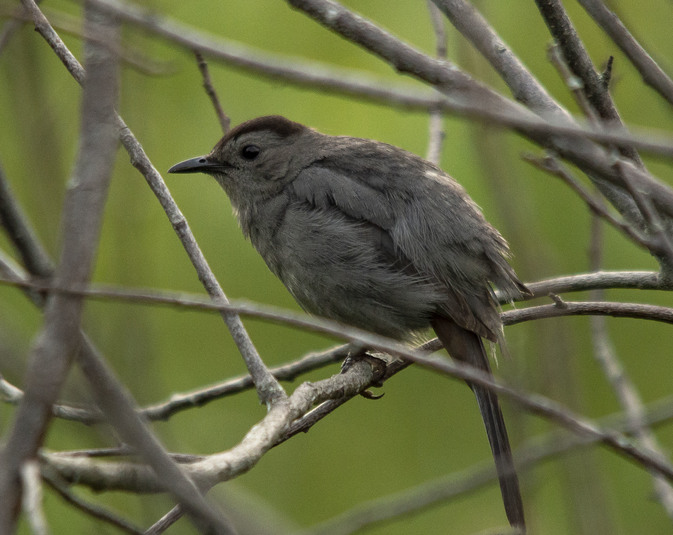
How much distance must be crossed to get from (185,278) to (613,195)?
146 inches

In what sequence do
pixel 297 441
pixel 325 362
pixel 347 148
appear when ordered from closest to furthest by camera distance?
pixel 325 362 → pixel 347 148 → pixel 297 441

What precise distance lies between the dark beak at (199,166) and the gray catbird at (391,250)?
586 mm

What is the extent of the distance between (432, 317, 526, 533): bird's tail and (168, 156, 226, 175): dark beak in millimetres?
1738

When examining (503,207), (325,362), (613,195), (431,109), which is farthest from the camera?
(325,362)

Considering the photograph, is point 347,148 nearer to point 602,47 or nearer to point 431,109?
point 602,47

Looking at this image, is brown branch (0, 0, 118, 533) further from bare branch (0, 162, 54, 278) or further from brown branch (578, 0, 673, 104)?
brown branch (578, 0, 673, 104)

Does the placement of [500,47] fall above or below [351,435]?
above

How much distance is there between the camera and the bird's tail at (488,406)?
3.46 m

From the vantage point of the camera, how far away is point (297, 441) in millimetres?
5980

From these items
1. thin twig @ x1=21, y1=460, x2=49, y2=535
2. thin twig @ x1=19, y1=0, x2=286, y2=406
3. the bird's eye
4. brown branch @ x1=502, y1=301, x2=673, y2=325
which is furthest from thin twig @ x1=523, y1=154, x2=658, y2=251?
the bird's eye

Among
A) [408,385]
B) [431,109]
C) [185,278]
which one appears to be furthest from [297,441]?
[431,109]

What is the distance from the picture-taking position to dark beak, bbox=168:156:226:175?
500 centimetres

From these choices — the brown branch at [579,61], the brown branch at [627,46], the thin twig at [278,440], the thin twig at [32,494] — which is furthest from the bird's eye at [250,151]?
the thin twig at [32,494]

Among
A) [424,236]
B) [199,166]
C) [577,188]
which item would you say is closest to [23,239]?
[577,188]
